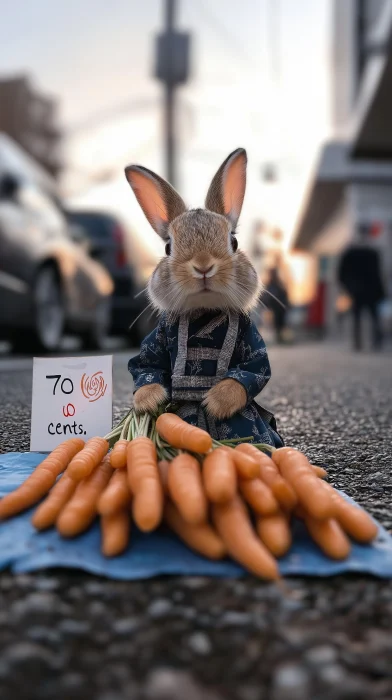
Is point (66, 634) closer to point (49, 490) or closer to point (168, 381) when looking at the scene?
point (49, 490)

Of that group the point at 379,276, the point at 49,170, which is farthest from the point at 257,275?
the point at 49,170

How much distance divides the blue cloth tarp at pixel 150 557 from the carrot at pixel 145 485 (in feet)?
0.25

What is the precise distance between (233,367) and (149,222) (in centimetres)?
58

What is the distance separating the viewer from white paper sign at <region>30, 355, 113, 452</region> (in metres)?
2.51

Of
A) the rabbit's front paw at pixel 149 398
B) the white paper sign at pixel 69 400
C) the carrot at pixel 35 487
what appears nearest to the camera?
the carrot at pixel 35 487

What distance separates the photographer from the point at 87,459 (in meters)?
1.79

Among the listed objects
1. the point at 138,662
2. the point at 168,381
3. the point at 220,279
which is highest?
the point at 220,279

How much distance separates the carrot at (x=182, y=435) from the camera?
1.75m

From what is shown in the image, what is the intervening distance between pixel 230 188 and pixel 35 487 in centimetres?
121

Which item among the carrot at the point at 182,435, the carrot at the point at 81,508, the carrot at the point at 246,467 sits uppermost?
the carrot at the point at 182,435

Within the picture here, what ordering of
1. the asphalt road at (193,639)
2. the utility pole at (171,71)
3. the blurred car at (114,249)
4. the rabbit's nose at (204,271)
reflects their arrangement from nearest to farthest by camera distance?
1. the asphalt road at (193,639)
2. the rabbit's nose at (204,271)
3. the blurred car at (114,249)
4. the utility pole at (171,71)

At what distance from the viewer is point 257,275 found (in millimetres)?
2338

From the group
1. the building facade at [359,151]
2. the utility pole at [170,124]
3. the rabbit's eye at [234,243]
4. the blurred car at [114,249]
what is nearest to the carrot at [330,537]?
the rabbit's eye at [234,243]

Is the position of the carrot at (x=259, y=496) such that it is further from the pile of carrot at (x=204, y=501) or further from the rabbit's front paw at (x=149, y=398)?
the rabbit's front paw at (x=149, y=398)
